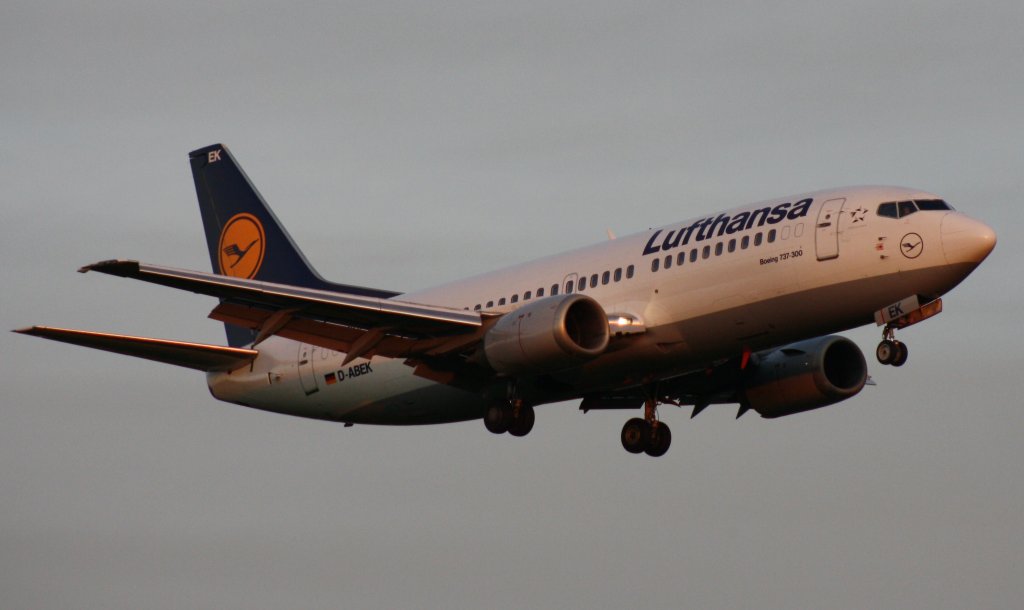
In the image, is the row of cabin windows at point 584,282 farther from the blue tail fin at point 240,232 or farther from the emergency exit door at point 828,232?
the blue tail fin at point 240,232

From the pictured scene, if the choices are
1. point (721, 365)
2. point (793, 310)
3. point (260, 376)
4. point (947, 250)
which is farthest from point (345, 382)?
point (947, 250)

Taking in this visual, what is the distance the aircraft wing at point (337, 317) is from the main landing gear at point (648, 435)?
6444mm

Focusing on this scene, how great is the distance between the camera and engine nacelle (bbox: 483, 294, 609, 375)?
37500mm

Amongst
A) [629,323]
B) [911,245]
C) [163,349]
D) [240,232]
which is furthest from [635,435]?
[240,232]

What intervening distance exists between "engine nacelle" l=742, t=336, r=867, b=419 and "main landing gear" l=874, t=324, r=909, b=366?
6.14 metres

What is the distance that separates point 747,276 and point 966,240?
471 centimetres

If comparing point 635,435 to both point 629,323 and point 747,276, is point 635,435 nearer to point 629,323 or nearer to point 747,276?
point 629,323

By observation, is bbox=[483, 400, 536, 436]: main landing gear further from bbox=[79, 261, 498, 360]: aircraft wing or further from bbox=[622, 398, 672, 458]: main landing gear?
bbox=[622, 398, 672, 458]: main landing gear

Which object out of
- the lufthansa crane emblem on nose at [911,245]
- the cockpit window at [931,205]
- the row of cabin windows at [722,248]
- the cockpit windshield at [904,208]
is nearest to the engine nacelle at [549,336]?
the row of cabin windows at [722,248]

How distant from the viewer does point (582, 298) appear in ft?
125

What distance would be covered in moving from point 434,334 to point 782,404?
32.3 ft

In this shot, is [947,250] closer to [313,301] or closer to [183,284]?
[313,301]

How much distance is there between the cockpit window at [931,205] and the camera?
3725cm

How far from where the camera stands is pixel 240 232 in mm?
51281
